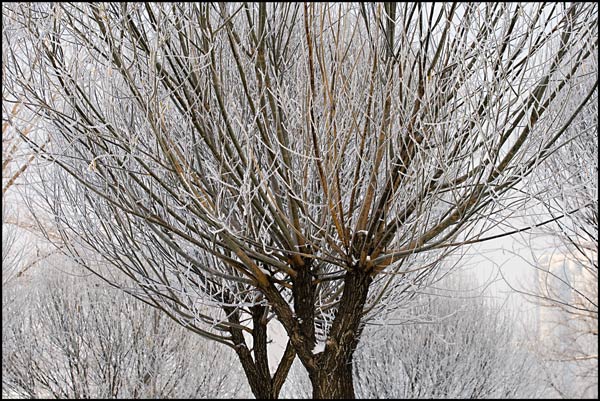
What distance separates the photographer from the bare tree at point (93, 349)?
26.6ft

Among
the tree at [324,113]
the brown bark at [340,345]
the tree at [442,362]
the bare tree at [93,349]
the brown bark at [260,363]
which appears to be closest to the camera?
the tree at [324,113]

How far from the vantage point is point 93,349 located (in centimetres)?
812

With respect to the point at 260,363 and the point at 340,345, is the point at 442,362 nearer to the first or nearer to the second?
the point at 260,363

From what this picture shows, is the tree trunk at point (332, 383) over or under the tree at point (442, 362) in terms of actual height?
under

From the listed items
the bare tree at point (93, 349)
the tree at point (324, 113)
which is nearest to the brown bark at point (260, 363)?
the tree at point (324, 113)

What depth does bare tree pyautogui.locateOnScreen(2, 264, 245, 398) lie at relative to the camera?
8094mm

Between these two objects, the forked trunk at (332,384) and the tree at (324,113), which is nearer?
the tree at (324,113)

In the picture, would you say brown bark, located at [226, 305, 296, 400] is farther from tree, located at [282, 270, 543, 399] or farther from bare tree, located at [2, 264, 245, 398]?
bare tree, located at [2, 264, 245, 398]

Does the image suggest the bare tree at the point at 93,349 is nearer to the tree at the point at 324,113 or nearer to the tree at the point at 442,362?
the tree at the point at 442,362

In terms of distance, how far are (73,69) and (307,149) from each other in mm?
1035

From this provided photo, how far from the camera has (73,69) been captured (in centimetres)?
291

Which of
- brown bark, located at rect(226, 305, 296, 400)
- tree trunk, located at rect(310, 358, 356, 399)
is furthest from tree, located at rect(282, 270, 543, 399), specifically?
tree trunk, located at rect(310, 358, 356, 399)

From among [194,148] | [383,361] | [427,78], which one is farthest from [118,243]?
[383,361]

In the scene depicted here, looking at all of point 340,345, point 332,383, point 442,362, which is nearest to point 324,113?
point 340,345
